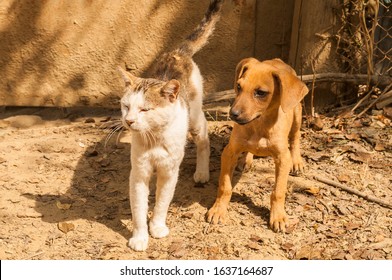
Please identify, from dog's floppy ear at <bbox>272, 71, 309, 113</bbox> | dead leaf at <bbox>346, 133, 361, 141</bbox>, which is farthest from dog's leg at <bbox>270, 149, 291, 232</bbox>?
dead leaf at <bbox>346, 133, 361, 141</bbox>

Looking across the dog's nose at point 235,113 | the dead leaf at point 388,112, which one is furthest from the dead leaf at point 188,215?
the dead leaf at point 388,112

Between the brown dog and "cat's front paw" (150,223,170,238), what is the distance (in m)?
0.40

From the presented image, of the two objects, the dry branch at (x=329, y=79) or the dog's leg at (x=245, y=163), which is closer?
the dog's leg at (x=245, y=163)

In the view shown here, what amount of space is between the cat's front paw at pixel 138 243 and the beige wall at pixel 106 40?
2563 mm

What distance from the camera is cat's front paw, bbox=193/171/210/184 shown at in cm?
514

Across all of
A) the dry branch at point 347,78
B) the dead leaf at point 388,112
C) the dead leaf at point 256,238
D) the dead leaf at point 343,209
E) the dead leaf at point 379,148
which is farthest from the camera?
the dead leaf at point 388,112

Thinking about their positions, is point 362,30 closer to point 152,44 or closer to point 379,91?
point 379,91

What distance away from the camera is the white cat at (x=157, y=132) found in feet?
12.9

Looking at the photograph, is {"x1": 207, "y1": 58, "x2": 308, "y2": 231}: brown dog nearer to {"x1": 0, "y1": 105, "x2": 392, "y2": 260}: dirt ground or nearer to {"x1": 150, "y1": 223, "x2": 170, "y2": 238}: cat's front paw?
{"x1": 0, "y1": 105, "x2": 392, "y2": 260}: dirt ground

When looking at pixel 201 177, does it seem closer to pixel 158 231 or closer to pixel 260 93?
pixel 158 231

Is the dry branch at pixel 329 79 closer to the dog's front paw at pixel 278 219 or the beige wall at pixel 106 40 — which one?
the beige wall at pixel 106 40


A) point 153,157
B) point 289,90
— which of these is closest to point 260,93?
point 289,90

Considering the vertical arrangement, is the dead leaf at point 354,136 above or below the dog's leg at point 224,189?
above
